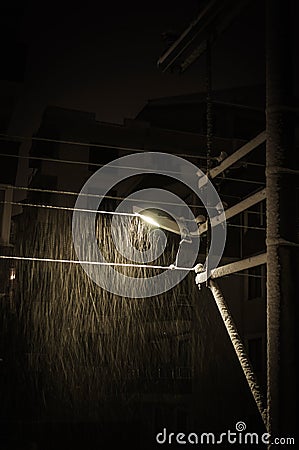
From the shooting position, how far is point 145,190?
60.0ft

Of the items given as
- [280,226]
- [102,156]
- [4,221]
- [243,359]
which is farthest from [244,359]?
[102,156]

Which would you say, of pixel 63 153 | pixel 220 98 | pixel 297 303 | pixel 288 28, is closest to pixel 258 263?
pixel 297 303

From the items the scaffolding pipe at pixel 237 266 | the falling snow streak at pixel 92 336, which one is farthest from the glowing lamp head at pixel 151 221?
the falling snow streak at pixel 92 336

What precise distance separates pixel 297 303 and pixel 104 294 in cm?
1386

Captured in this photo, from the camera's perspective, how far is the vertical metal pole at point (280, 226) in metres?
3.56

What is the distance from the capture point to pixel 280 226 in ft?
12.2

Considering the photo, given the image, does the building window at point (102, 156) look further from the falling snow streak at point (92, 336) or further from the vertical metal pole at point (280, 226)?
the vertical metal pole at point (280, 226)

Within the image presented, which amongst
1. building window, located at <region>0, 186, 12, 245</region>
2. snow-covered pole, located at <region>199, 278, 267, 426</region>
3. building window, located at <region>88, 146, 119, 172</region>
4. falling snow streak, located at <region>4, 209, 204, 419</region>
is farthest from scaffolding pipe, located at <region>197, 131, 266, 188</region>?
building window, located at <region>88, 146, 119, 172</region>

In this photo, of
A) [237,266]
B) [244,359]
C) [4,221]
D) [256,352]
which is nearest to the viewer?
[244,359]

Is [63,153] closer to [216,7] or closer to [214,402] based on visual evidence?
[214,402]

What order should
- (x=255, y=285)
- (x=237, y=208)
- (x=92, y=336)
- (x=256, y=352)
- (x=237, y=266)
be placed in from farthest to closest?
(x=92, y=336), (x=255, y=285), (x=256, y=352), (x=237, y=208), (x=237, y=266)

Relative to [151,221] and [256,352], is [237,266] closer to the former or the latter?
[151,221]

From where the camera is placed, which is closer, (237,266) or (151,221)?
(237,266)

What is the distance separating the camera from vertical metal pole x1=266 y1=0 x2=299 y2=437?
3.56 meters
